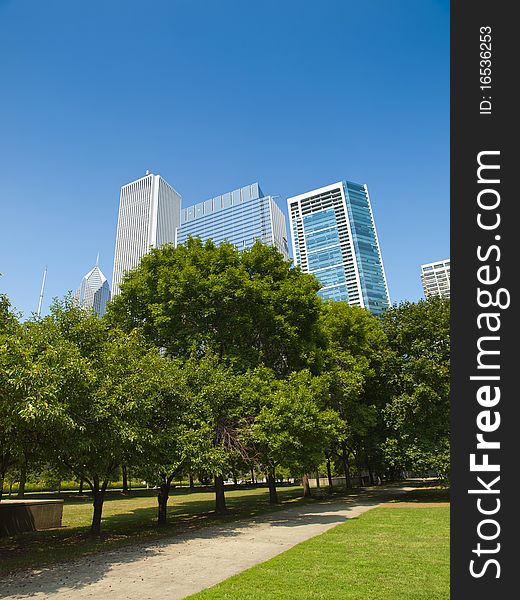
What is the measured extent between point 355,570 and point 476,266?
25.8 ft

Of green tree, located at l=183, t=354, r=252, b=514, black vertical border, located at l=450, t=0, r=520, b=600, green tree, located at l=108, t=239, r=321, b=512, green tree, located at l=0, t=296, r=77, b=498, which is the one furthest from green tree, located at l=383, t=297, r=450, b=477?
black vertical border, located at l=450, t=0, r=520, b=600

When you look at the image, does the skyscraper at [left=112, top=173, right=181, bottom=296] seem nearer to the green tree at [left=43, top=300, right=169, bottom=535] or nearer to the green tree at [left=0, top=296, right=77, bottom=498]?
the green tree at [left=43, top=300, right=169, bottom=535]

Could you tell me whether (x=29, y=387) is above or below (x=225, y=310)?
below

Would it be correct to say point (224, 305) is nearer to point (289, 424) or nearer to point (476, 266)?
point (289, 424)

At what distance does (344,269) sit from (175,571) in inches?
7535

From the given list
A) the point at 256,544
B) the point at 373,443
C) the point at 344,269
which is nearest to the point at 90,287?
the point at 344,269

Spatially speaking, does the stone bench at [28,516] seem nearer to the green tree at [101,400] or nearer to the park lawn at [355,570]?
the green tree at [101,400]

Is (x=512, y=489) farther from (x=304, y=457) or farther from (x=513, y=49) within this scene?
(x=304, y=457)

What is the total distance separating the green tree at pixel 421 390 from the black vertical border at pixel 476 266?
2161 centimetres

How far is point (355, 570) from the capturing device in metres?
9.12

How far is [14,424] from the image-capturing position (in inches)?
402

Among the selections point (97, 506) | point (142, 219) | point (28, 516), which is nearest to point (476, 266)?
point (97, 506)

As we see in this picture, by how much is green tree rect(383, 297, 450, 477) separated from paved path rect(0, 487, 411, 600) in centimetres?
1094

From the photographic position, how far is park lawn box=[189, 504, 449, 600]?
24.7 ft
